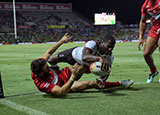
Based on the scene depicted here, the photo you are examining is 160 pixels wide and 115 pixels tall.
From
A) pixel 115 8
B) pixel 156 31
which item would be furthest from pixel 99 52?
pixel 115 8

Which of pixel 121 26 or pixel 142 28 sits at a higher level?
pixel 142 28

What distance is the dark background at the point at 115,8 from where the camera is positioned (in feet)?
198

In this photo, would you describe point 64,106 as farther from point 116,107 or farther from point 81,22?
point 81,22

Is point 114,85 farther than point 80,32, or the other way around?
point 80,32

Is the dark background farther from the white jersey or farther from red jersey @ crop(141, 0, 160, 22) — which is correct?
the white jersey

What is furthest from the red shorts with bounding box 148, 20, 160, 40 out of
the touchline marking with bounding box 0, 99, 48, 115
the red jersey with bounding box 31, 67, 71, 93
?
the touchline marking with bounding box 0, 99, 48, 115

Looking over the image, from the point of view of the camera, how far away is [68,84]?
13.6ft

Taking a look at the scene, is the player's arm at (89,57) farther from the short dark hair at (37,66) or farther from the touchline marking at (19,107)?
the touchline marking at (19,107)

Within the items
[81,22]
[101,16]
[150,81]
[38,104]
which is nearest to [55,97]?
[38,104]

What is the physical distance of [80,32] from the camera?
60.1 meters

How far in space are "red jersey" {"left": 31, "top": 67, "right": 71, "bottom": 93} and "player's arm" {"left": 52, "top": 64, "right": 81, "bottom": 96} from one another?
116 mm

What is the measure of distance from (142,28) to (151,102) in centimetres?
258

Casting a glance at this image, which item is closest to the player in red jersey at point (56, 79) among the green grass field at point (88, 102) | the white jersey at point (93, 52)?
the green grass field at point (88, 102)

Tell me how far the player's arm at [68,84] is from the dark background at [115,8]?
187 feet
